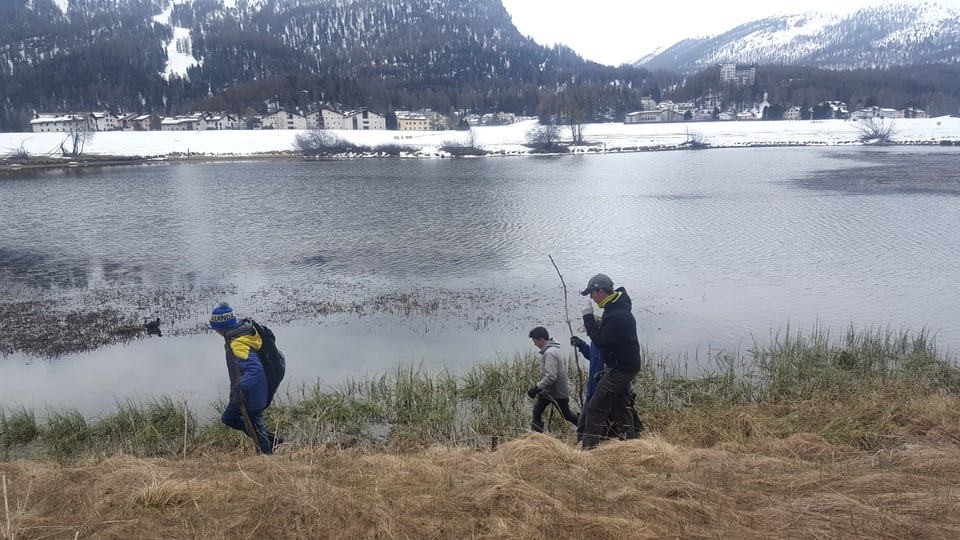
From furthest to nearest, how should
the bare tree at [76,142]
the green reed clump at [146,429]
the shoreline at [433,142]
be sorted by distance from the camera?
the shoreline at [433,142] < the bare tree at [76,142] < the green reed clump at [146,429]

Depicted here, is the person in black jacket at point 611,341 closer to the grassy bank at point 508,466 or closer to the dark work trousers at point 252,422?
the grassy bank at point 508,466

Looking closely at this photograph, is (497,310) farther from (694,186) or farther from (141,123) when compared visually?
(141,123)

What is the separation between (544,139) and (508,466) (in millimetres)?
97573

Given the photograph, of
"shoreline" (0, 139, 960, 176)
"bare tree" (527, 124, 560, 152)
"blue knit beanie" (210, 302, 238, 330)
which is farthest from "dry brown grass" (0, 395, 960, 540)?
"bare tree" (527, 124, 560, 152)

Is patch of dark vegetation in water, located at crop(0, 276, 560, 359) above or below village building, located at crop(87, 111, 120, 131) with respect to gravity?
below

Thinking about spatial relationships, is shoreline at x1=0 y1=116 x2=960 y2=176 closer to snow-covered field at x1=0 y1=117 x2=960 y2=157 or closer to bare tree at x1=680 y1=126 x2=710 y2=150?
snow-covered field at x1=0 y1=117 x2=960 y2=157

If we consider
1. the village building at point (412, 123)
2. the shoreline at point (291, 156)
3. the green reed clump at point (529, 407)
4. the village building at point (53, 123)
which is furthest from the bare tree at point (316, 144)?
the green reed clump at point (529, 407)

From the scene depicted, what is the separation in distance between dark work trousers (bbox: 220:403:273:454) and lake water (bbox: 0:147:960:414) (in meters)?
3.82

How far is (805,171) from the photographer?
52.8 metres

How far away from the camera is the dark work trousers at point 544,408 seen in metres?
7.62

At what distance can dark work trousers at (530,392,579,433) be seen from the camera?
25.0 feet

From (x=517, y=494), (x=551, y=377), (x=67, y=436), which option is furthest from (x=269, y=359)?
(x=67, y=436)

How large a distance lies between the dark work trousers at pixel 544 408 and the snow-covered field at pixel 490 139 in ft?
273

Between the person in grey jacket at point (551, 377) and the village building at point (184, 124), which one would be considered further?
the village building at point (184, 124)
